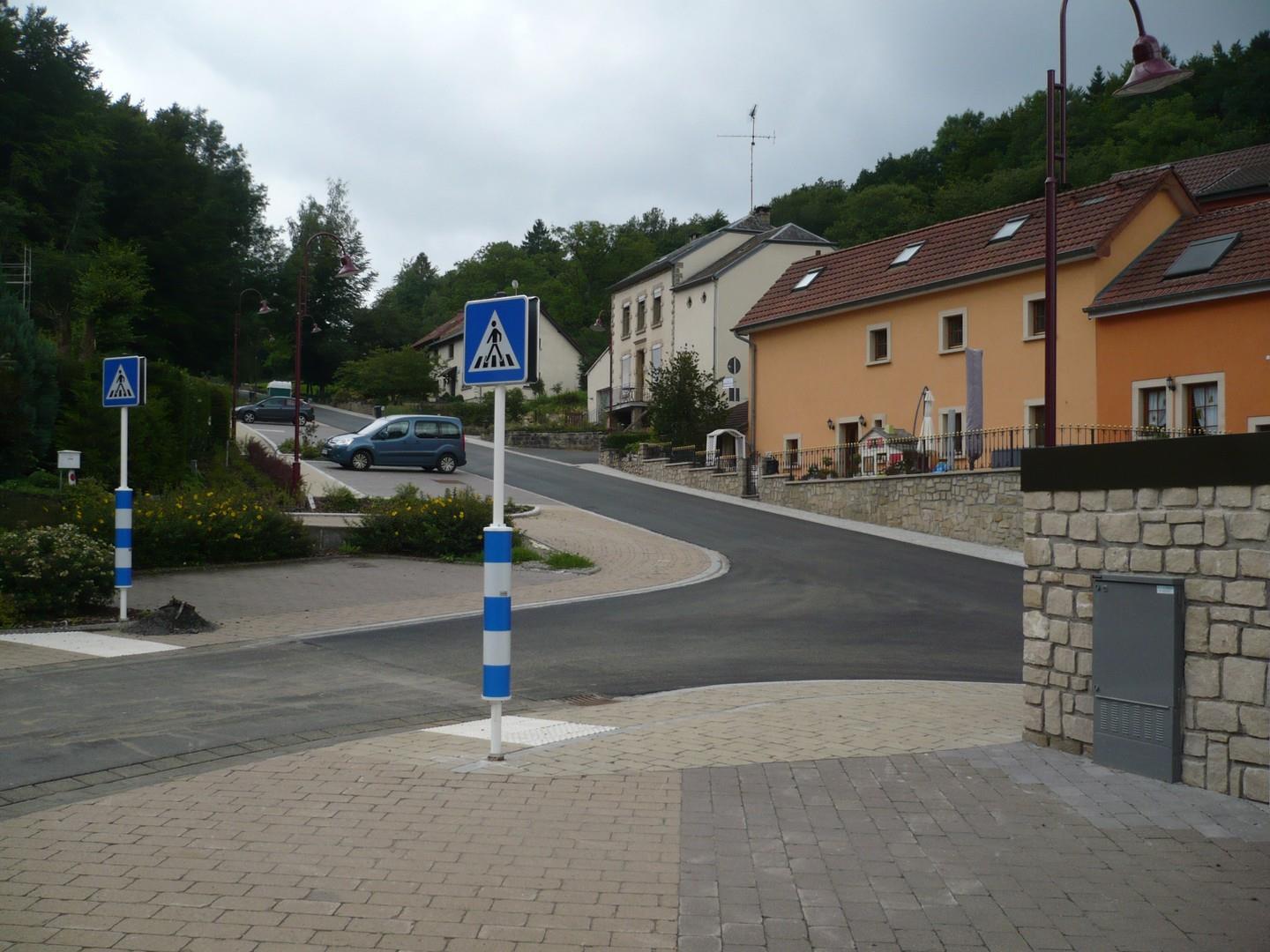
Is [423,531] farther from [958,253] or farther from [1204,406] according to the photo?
[958,253]

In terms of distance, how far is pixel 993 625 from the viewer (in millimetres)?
14812

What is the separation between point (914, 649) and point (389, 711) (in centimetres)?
624

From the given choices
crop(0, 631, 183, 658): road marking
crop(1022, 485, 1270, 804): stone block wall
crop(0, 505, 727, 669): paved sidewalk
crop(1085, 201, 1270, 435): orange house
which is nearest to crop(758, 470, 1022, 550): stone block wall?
crop(1085, 201, 1270, 435): orange house

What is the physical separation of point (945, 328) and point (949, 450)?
731 centimetres

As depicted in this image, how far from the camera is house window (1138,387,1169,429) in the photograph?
28.8m

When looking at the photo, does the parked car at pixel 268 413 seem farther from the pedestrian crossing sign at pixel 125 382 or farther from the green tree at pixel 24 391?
the pedestrian crossing sign at pixel 125 382

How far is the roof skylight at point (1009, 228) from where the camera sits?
3378cm

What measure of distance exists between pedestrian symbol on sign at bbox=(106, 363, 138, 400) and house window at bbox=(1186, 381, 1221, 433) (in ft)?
76.7

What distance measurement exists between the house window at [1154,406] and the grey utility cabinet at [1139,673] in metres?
23.5

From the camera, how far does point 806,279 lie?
137 feet

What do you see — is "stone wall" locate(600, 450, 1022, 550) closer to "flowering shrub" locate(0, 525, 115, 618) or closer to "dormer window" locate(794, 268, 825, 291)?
"dormer window" locate(794, 268, 825, 291)

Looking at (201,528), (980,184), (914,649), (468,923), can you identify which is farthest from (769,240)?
(468,923)

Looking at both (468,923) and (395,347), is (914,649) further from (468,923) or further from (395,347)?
(395,347)

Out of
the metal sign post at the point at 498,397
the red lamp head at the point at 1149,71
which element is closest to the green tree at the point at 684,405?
the red lamp head at the point at 1149,71
